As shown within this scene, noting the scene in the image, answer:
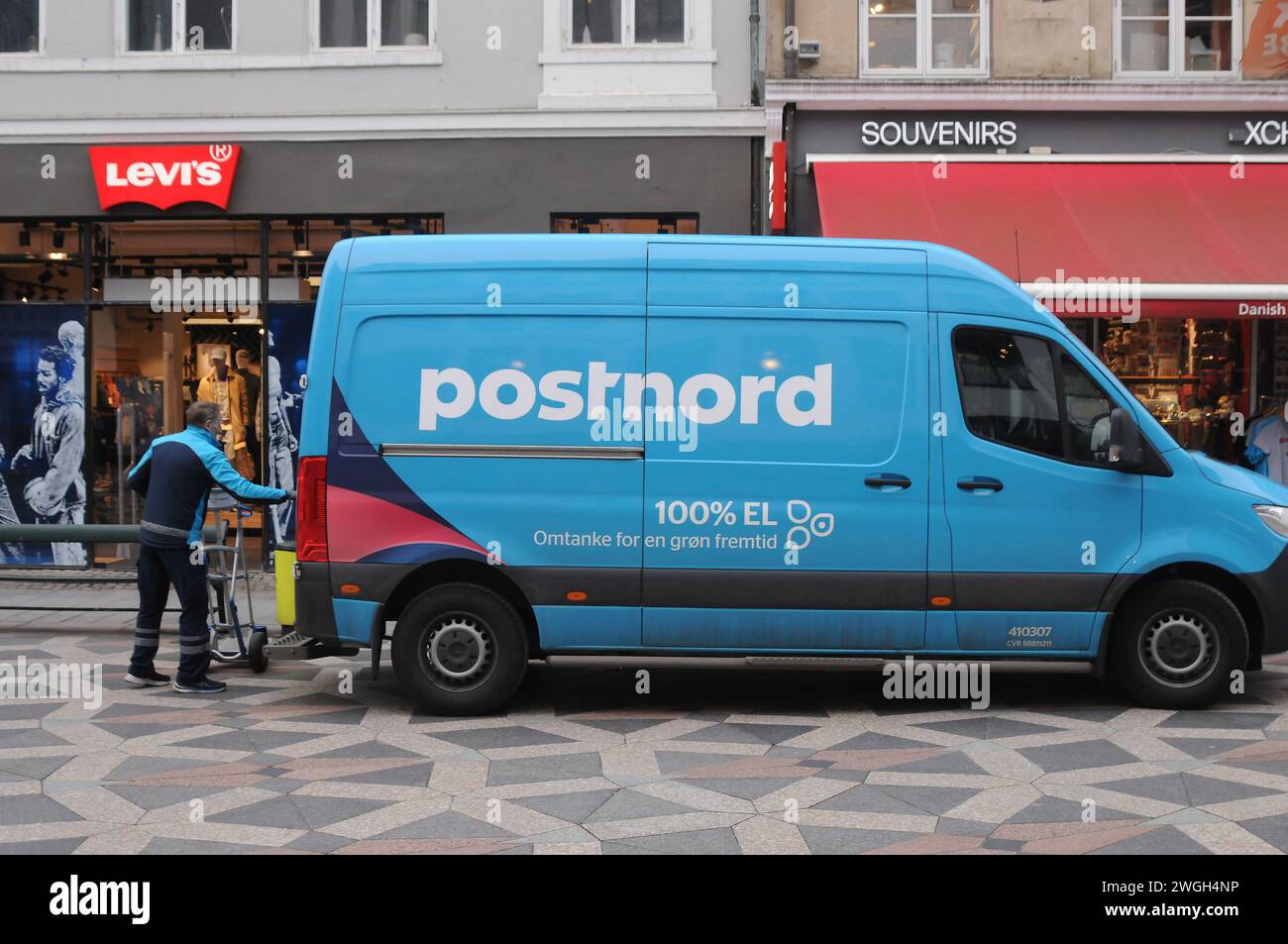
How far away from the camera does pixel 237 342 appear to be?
14539mm

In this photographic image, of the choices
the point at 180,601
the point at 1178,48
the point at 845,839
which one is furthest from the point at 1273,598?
the point at 1178,48

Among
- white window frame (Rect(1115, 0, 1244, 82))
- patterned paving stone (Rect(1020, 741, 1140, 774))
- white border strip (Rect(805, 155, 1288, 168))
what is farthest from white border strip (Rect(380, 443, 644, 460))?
white window frame (Rect(1115, 0, 1244, 82))

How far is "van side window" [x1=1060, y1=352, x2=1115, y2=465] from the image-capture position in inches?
294

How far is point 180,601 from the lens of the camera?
8430 mm

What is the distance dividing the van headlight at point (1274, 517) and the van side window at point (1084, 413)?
971mm

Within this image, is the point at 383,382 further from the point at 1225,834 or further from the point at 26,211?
the point at 26,211

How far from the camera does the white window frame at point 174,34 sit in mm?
14531

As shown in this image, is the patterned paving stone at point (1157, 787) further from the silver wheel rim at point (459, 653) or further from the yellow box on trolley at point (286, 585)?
the yellow box on trolley at point (286, 585)

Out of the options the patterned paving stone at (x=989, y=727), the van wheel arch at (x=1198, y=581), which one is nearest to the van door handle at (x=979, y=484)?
the van wheel arch at (x=1198, y=581)

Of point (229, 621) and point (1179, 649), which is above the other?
point (1179, 649)

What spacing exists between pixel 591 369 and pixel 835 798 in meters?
2.85

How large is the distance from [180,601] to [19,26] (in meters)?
9.62

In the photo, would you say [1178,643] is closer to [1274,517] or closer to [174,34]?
[1274,517]

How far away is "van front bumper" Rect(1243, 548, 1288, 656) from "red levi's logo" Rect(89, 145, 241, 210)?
11.1 meters
